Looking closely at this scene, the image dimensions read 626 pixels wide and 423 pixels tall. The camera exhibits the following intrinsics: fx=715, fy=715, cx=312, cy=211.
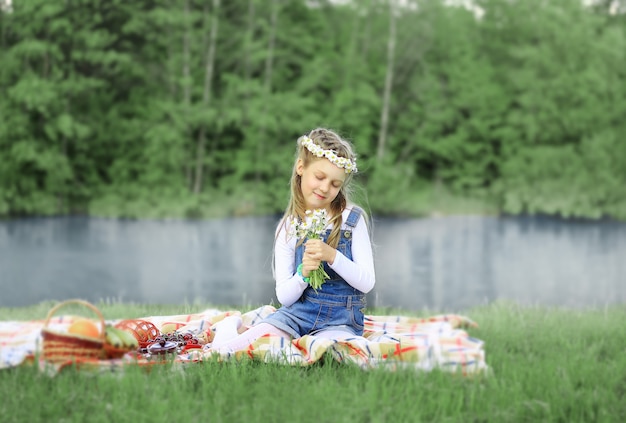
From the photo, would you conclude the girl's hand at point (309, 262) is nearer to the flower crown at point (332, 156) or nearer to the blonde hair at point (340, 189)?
the blonde hair at point (340, 189)

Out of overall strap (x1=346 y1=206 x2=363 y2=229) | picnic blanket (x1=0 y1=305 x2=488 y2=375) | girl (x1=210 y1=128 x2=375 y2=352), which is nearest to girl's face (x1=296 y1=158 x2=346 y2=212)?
girl (x1=210 y1=128 x2=375 y2=352)

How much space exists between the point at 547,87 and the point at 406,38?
16.0 feet

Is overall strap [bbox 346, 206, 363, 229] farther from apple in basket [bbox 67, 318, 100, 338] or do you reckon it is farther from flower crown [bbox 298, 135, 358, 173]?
apple in basket [bbox 67, 318, 100, 338]

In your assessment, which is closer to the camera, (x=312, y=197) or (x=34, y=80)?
(x=312, y=197)

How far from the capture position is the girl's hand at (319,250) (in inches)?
128

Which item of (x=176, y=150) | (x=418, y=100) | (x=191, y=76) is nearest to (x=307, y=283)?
(x=176, y=150)

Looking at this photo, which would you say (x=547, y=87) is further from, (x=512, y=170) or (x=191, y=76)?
(x=191, y=76)

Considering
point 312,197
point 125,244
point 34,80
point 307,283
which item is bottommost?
point 125,244

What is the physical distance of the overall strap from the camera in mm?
3512

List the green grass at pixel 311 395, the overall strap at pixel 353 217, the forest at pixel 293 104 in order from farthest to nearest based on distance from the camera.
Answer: the forest at pixel 293 104 < the overall strap at pixel 353 217 < the green grass at pixel 311 395

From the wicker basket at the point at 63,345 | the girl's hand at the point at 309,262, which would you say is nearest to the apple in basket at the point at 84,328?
the wicker basket at the point at 63,345

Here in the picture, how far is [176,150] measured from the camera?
774 inches

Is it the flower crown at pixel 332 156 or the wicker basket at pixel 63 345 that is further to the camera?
the flower crown at pixel 332 156

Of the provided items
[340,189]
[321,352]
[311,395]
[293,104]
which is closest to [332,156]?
[340,189]
